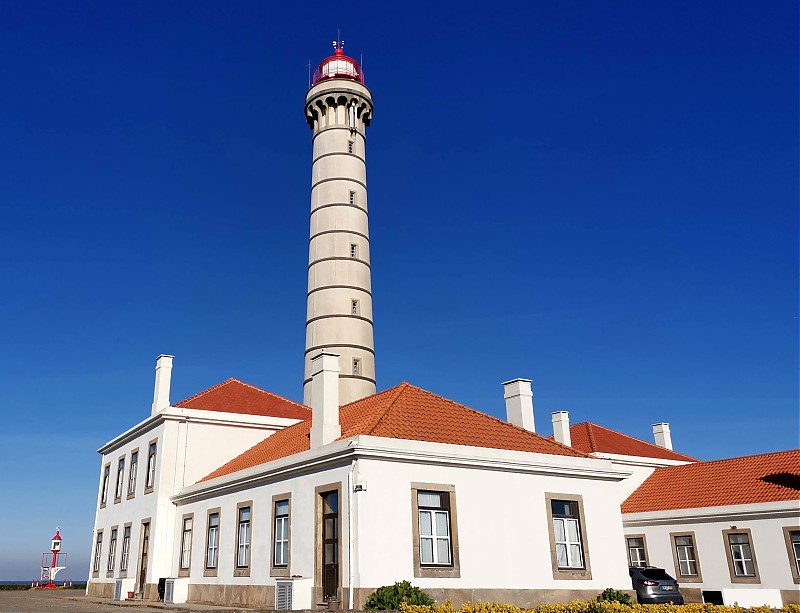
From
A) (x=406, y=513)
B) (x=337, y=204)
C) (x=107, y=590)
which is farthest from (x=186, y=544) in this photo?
(x=337, y=204)

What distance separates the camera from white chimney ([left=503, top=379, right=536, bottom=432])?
2116cm

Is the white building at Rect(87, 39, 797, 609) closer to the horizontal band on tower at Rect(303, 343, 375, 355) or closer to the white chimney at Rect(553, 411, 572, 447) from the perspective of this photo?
the white chimney at Rect(553, 411, 572, 447)

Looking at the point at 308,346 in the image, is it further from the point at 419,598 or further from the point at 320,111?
the point at 419,598

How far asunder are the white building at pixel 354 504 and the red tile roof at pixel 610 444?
4211mm

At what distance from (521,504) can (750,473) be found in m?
14.2

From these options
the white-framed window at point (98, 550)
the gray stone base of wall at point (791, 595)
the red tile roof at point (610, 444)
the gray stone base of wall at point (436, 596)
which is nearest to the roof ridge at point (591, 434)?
the red tile roof at point (610, 444)

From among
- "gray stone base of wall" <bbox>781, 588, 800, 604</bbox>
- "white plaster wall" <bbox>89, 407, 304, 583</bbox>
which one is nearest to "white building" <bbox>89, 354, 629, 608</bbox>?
A: "white plaster wall" <bbox>89, 407, 304, 583</bbox>

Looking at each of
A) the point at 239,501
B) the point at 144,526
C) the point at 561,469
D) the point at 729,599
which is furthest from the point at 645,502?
the point at 144,526

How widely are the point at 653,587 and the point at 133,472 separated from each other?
18646 millimetres

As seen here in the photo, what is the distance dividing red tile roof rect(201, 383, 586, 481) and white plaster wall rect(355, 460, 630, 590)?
929 mm

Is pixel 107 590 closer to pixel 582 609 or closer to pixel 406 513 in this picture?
pixel 406 513

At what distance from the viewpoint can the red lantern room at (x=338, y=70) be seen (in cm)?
3603

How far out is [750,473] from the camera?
26469 millimetres

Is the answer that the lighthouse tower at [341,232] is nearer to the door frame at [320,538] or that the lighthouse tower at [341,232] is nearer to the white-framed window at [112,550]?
the white-framed window at [112,550]
